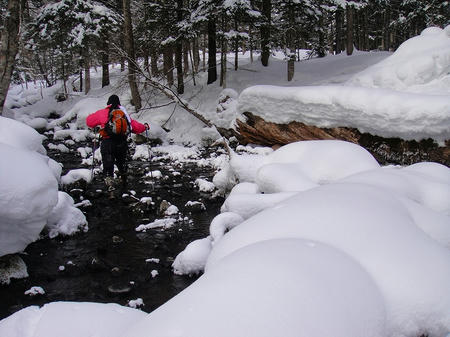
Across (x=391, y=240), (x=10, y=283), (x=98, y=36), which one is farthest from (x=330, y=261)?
(x=98, y=36)

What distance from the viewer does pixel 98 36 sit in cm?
1838

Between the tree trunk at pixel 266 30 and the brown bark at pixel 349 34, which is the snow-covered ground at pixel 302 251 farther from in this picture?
the brown bark at pixel 349 34

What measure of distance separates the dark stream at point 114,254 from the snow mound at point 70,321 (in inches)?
69.8

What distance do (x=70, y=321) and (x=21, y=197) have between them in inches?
96.9

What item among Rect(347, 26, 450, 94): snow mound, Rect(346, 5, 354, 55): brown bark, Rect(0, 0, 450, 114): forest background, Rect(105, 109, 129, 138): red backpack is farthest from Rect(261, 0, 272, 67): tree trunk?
Rect(105, 109, 129, 138): red backpack

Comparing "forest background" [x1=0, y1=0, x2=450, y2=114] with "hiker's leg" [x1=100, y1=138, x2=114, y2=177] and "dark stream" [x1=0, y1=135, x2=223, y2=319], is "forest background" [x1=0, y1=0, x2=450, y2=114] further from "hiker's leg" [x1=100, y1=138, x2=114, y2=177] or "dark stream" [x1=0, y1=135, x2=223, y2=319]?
"dark stream" [x1=0, y1=135, x2=223, y2=319]

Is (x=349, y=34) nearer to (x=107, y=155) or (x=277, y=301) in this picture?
(x=107, y=155)

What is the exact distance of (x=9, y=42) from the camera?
8.29m

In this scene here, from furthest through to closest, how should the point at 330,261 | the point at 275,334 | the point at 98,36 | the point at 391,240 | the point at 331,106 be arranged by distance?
the point at 98,36 → the point at 331,106 → the point at 391,240 → the point at 330,261 → the point at 275,334

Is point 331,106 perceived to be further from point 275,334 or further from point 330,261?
point 275,334

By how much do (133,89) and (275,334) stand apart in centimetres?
1575

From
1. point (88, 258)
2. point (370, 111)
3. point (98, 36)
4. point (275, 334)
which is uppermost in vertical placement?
point (98, 36)

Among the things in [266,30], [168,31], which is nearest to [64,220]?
[266,30]

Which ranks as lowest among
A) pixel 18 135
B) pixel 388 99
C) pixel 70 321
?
pixel 70 321
